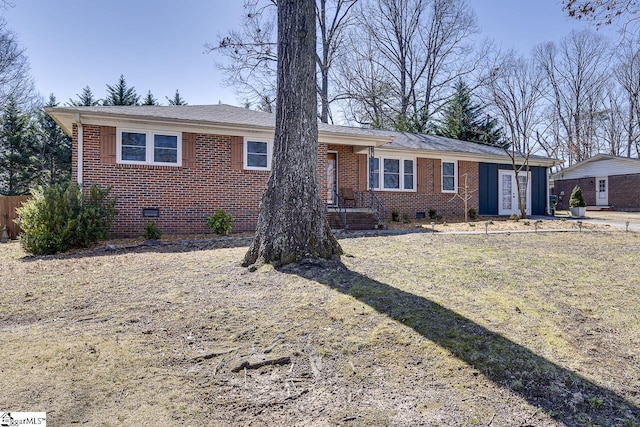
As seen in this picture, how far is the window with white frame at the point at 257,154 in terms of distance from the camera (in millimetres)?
11266

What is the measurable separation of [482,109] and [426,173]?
13.8 metres

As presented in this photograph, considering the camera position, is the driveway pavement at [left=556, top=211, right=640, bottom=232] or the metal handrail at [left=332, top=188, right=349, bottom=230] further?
the driveway pavement at [left=556, top=211, right=640, bottom=232]

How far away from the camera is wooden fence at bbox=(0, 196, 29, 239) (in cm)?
1061

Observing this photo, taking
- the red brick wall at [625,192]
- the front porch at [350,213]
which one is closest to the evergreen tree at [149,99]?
the front porch at [350,213]

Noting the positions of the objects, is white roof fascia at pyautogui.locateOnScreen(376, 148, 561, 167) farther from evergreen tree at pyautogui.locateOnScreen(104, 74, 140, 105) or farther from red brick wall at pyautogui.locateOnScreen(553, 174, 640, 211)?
evergreen tree at pyautogui.locateOnScreen(104, 74, 140, 105)

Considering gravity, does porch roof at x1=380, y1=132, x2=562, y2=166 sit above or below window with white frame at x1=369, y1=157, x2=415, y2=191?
above

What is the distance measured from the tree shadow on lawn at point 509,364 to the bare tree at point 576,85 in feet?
98.0

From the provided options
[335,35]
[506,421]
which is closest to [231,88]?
[335,35]

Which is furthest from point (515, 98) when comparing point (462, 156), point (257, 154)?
point (257, 154)

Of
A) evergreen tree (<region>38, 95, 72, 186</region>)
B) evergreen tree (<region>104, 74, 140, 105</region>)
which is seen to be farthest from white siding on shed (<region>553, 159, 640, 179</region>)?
evergreen tree (<region>38, 95, 72, 186</region>)

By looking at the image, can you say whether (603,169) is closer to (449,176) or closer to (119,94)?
(449,176)

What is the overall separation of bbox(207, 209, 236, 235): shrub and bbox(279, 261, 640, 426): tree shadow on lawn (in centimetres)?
641

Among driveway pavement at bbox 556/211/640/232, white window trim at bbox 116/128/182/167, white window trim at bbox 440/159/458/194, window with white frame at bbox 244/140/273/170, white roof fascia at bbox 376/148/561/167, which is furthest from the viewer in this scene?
white window trim at bbox 440/159/458/194

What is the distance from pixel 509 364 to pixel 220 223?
827 centimetres
